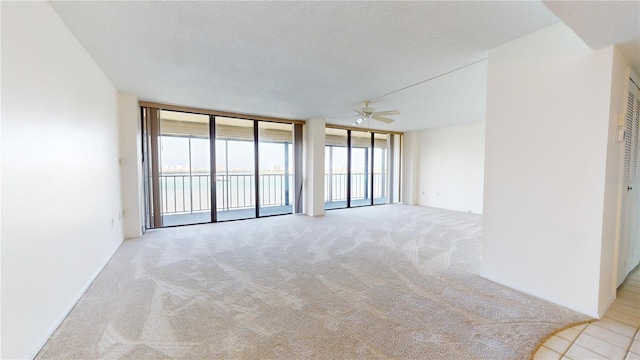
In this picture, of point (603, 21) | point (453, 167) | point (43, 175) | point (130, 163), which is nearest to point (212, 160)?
point (130, 163)

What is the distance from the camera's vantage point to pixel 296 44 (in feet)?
7.52

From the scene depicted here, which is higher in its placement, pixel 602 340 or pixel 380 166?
pixel 380 166

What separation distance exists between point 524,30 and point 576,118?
85cm

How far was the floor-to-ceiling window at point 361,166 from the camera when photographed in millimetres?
7320

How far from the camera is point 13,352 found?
1.35 m

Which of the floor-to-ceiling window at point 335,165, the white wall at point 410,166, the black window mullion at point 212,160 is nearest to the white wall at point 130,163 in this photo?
the black window mullion at point 212,160

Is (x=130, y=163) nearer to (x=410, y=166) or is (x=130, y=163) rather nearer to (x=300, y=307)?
(x=300, y=307)

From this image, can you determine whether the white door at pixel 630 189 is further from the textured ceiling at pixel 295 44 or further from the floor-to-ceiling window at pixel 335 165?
the floor-to-ceiling window at pixel 335 165

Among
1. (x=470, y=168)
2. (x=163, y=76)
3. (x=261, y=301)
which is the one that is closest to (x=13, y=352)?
(x=261, y=301)

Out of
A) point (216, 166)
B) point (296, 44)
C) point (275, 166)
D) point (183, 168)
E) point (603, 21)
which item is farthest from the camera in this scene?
point (275, 166)

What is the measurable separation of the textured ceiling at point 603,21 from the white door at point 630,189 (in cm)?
65

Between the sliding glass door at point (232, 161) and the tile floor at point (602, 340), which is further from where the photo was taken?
the sliding glass door at point (232, 161)

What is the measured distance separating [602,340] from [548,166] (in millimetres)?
1282

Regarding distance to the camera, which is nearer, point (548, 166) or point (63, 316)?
point (63, 316)
